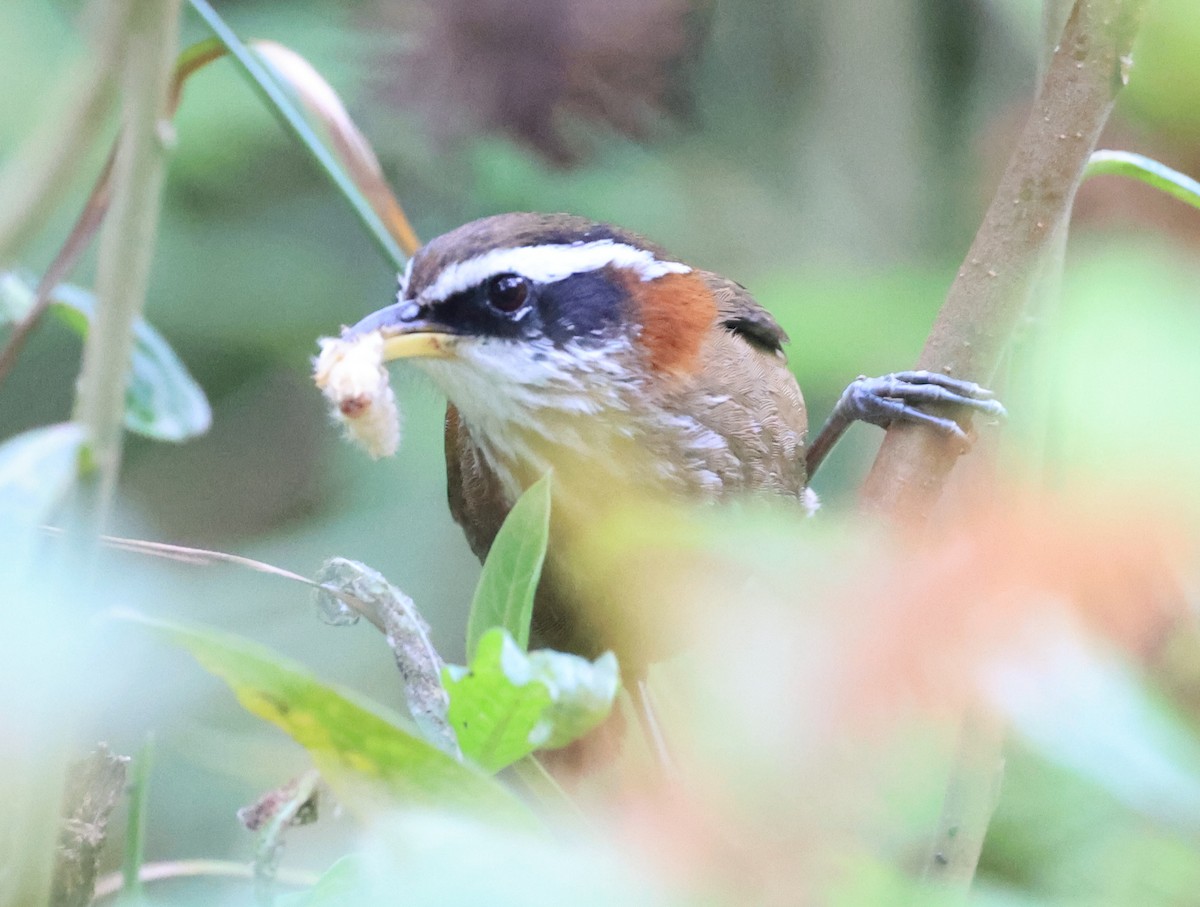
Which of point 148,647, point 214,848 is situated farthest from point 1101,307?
point 214,848

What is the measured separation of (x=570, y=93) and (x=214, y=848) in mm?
1678

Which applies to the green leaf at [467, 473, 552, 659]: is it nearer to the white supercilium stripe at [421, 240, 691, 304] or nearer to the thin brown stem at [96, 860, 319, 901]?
the thin brown stem at [96, 860, 319, 901]

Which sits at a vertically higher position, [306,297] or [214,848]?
[306,297]

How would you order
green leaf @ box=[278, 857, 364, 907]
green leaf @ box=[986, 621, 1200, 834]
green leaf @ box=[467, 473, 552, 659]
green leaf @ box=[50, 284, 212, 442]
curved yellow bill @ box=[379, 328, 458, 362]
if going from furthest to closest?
curved yellow bill @ box=[379, 328, 458, 362] → green leaf @ box=[50, 284, 212, 442] → green leaf @ box=[467, 473, 552, 659] → green leaf @ box=[278, 857, 364, 907] → green leaf @ box=[986, 621, 1200, 834]

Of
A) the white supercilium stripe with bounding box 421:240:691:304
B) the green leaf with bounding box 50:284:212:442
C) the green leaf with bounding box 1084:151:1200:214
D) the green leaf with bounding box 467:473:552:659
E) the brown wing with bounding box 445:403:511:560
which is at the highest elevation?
the green leaf with bounding box 1084:151:1200:214

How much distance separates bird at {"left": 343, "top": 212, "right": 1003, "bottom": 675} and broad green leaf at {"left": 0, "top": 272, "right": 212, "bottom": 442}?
197mm

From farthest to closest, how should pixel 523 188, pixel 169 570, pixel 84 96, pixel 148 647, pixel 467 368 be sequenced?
pixel 523 188, pixel 169 570, pixel 467 368, pixel 148 647, pixel 84 96

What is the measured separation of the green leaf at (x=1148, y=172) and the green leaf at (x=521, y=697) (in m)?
0.48

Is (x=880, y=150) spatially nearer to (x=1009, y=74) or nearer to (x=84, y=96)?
(x=1009, y=74)

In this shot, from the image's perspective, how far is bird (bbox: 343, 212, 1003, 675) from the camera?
4.98 ft

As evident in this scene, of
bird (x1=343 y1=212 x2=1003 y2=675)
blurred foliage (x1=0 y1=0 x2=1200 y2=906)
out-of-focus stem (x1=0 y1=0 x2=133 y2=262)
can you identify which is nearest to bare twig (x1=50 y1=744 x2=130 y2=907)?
blurred foliage (x1=0 y1=0 x2=1200 y2=906)

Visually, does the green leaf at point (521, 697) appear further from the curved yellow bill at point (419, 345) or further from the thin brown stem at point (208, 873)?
the curved yellow bill at point (419, 345)

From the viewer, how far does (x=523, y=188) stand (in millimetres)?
2900

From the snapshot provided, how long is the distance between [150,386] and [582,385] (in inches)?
21.3
